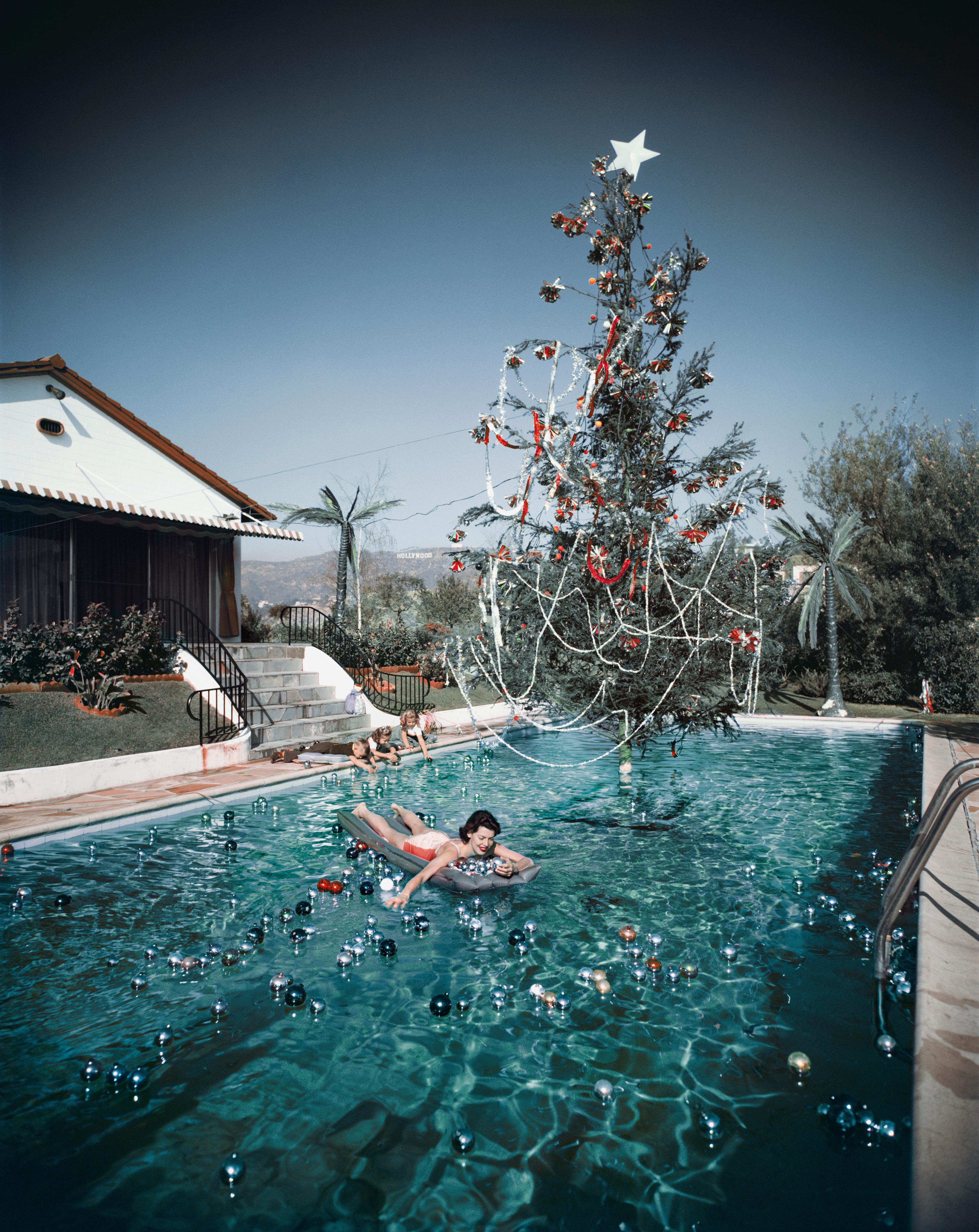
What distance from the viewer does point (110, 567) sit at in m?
16.3

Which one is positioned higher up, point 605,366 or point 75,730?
point 605,366

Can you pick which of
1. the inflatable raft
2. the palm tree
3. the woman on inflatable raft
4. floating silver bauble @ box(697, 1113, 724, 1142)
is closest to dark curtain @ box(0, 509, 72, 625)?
the inflatable raft

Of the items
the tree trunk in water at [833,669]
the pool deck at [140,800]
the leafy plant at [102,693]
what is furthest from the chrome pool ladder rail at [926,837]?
the tree trunk in water at [833,669]

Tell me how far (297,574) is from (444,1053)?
135556 mm

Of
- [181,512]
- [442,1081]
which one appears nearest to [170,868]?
[442,1081]

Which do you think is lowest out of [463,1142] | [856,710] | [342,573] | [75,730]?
[856,710]

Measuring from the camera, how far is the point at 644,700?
35.6ft

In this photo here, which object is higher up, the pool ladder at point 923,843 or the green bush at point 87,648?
the green bush at point 87,648

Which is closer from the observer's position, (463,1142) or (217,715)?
(463,1142)

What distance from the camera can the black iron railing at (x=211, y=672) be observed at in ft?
44.1

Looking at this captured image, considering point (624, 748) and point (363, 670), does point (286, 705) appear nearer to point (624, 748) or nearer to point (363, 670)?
point (363, 670)

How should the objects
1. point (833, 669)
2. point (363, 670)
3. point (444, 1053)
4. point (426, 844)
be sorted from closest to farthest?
point (444, 1053)
point (426, 844)
point (363, 670)
point (833, 669)

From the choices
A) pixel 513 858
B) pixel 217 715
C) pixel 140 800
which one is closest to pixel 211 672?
pixel 217 715

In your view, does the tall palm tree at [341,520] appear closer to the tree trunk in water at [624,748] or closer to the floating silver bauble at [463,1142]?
the tree trunk in water at [624,748]
